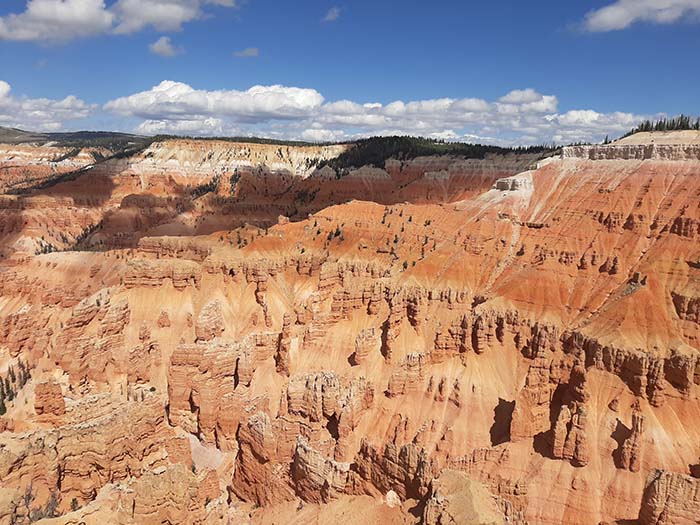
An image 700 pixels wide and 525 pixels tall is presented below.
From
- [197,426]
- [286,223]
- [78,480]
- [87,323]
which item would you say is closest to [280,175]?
[286,223]

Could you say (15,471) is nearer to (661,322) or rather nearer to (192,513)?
(192,513)

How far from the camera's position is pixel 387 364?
165 feet

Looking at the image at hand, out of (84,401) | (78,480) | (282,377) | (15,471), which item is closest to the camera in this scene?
(15,471)

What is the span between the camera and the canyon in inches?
1042

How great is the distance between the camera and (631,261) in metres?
48.4

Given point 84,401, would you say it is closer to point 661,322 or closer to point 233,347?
point 233,347

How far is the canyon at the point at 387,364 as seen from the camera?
26469mm

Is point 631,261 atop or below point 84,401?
atop

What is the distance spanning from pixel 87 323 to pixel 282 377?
2194 cm

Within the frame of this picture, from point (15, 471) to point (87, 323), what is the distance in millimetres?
31804

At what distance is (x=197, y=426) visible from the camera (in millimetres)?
43531

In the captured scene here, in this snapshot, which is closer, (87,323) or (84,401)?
(84,401)

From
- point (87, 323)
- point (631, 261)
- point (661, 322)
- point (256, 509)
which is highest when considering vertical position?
point (631, 261)

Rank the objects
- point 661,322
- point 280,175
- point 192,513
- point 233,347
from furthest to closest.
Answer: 1. point 280,175
2. point 233,347
3. point 661,322
4. point 192,513
